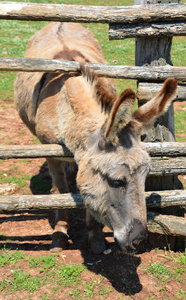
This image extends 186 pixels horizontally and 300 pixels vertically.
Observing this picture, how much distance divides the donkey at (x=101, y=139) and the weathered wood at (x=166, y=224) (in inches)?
25.9

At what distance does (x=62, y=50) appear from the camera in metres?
4.12

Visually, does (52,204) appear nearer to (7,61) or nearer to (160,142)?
(160,142)

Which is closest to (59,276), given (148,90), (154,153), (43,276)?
(43,276)

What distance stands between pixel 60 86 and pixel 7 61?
0.64 m

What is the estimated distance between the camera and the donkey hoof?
3.82 meters

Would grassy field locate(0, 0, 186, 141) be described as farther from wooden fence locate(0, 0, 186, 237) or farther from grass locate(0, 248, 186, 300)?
grass locate(0, 248, 186, 300)

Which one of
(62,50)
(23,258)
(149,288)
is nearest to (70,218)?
(23,258)

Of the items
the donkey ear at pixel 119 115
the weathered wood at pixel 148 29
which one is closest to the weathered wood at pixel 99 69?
the weathered wood at pixel 148 29

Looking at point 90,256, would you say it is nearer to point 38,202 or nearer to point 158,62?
point 38,202

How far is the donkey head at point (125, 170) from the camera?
2688mm

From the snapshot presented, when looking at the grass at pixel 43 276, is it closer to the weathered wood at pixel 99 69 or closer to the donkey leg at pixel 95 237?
the donkey leg at pixel 95 237

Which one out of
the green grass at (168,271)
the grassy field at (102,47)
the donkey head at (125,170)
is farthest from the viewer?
the grassy field at (102,47)

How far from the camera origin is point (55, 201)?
3.56 metres

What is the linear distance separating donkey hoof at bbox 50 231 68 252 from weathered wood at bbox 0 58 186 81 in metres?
1.99
